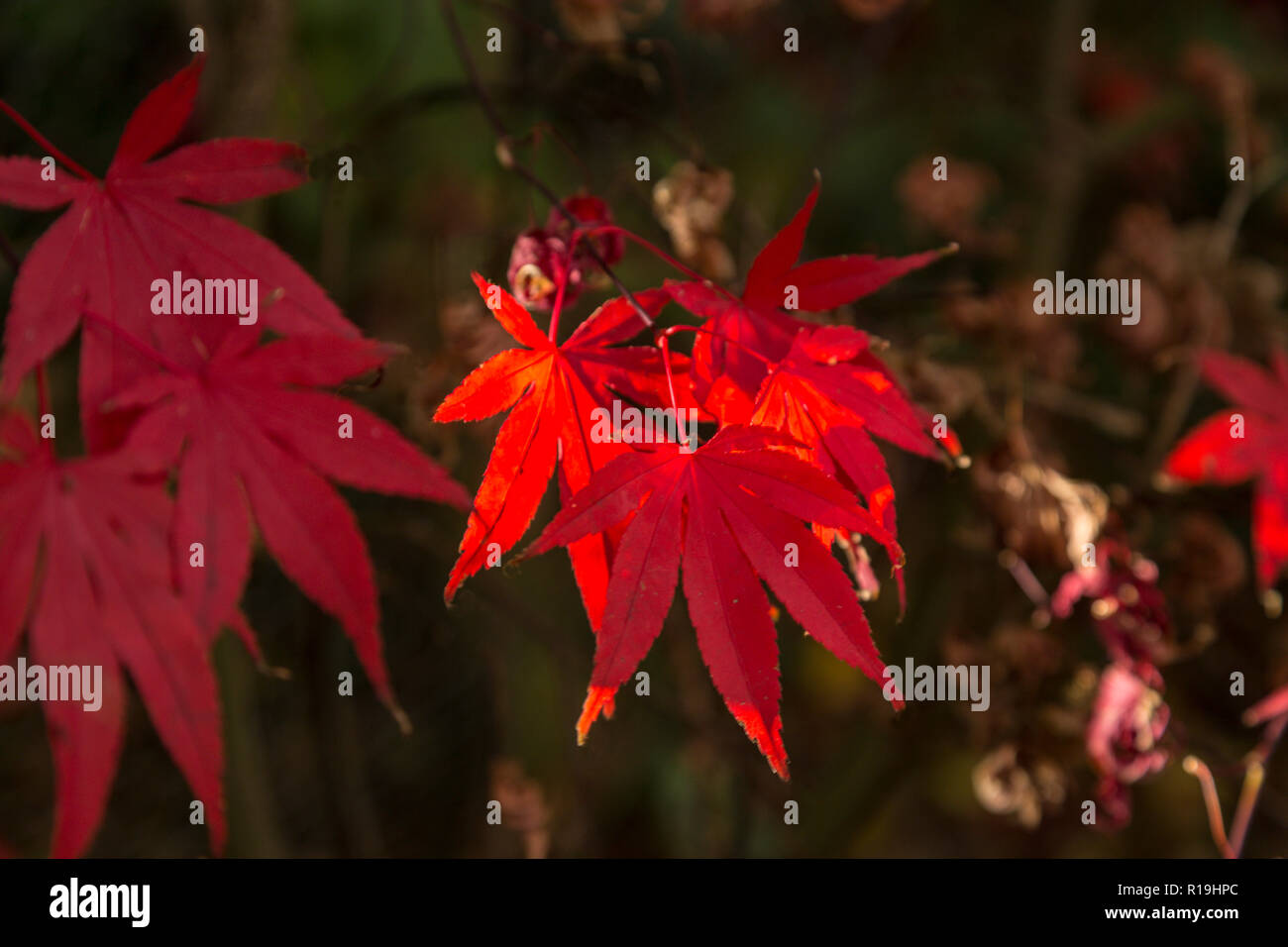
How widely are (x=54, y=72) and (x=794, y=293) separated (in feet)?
3.98

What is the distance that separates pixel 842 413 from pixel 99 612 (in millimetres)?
353

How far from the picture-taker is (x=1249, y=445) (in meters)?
Answer: 0.72

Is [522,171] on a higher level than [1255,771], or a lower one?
higher

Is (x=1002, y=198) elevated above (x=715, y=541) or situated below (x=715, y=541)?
above

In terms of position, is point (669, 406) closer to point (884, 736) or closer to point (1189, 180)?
point (884, 736)

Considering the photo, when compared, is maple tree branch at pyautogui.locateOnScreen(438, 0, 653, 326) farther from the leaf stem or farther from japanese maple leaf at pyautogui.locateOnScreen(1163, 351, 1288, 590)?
japanese maple leaf at pyautogui.locateOnScreen(1163, 351, 1288, 590)

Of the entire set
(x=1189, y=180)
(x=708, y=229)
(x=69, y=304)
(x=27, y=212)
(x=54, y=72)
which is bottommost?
(x=69, y=304)

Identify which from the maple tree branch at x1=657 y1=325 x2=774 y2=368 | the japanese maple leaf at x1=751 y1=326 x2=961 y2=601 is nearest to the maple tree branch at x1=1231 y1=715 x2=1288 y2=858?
the japanese maple leaf at x1=751 y1=326 x2=961 y2=601

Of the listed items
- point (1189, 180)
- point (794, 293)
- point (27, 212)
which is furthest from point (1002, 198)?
point (27, 212)

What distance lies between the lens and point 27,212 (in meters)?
0.94

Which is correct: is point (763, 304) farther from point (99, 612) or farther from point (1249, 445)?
point (1249, 445)

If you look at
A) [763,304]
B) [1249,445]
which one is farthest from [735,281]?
[1249,445]

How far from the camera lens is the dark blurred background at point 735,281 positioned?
2.47 ft

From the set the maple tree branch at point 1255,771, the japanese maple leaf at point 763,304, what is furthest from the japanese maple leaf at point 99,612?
the maple tree branch at point 1255,771
